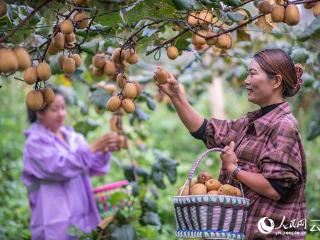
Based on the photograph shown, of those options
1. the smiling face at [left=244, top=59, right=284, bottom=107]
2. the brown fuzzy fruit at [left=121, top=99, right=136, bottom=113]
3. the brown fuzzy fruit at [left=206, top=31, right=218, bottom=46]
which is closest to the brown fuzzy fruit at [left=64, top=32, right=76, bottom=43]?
the brown fuzzy fruit at [left=121, top=99, right=136, bottom=113]

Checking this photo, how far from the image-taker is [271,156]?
2.03 meters

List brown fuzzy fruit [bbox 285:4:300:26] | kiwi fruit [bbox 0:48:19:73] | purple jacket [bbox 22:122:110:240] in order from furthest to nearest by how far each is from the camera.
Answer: purple jacket [bbox 22:122:110:240] → brown fuzzy fruit [bbox 285:4:300:26] → kiwi fruit [bbox 0:48:19:73]

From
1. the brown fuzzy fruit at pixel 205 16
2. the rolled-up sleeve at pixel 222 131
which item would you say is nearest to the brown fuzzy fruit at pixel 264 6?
the brown fuzzy fruit at pixel 205 16

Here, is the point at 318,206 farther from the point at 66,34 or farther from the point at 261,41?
the point at 66,34

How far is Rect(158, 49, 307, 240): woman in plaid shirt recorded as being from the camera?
2025 mm

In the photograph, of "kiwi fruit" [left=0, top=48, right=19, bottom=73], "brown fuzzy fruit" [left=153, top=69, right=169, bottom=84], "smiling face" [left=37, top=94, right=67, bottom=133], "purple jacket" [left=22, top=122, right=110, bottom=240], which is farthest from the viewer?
"smiling face" [left=37, top=94, right=67, bottom=133]

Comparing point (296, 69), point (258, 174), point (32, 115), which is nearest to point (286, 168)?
point (258, 174)

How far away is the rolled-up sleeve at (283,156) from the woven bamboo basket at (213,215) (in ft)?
0.49

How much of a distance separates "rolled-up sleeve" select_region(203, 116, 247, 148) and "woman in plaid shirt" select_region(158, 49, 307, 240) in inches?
1.5

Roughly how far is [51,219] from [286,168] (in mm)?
1919

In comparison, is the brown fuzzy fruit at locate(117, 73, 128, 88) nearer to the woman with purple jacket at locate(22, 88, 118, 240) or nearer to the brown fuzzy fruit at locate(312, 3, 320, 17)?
the brown fuzzy fruit at locate(312, 3, 320, 17)

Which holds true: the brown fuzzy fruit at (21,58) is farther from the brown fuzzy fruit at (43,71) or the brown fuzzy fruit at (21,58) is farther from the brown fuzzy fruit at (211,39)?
the brown fuzzy fruit at (211,39)

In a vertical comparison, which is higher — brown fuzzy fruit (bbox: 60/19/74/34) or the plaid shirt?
brown fuzzy fruit (bbox: 60/19/74/34)

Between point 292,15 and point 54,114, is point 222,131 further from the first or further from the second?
point 54,114
